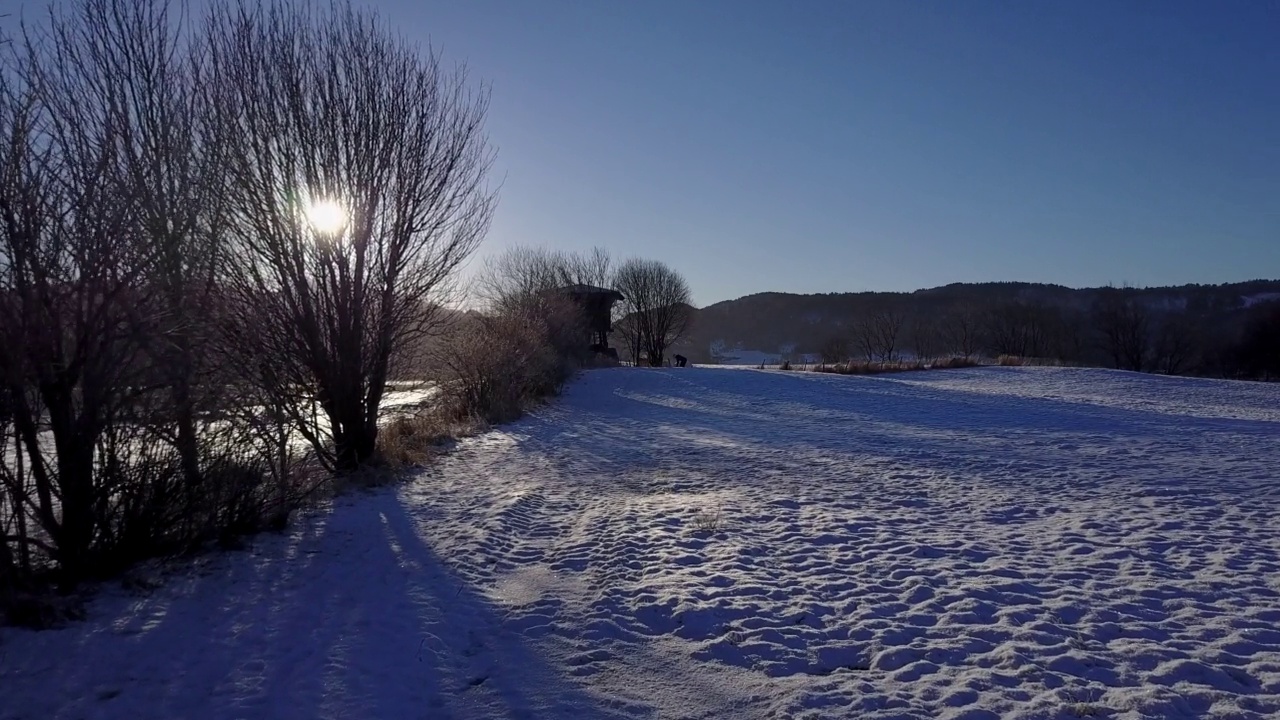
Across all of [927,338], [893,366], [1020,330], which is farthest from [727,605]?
[927,338]

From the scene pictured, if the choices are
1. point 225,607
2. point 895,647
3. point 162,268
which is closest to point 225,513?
point 225,607

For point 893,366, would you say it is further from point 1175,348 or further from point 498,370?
point 1175,348

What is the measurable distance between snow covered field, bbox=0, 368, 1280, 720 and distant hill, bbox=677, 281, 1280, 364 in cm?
5760

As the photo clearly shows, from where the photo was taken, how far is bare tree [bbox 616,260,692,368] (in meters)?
62.8

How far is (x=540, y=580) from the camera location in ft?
23.0

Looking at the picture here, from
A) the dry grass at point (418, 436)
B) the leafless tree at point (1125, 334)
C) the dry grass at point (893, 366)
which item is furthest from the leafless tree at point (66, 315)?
the leafless tree at point (1125, 334)

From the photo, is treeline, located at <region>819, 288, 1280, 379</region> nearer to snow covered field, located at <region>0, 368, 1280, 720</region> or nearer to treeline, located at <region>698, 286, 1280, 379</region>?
treeline, located at <region>698, 286, 1280, 379</region>

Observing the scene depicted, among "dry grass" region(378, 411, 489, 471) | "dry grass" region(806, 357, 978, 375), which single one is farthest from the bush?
"dry grass" region(806, 357, 978, 375)

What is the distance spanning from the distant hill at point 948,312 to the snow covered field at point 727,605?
189 feet

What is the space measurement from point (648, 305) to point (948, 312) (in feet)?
139

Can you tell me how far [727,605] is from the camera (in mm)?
6117

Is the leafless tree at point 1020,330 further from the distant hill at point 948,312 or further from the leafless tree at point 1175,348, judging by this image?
the leafless tree at point 1175,348

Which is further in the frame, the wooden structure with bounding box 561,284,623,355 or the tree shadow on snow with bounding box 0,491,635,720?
the wooden structure with bounding box 561,284,623,355

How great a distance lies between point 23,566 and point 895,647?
21.9 ft
